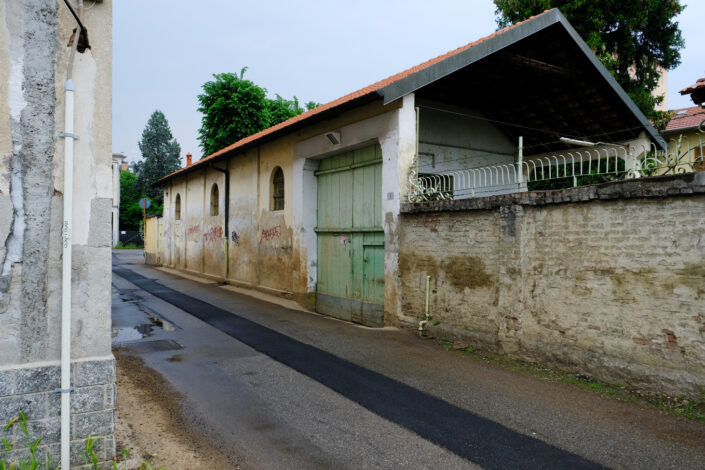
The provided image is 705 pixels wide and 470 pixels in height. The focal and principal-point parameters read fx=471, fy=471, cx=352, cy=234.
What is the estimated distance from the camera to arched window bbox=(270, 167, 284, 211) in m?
13.4

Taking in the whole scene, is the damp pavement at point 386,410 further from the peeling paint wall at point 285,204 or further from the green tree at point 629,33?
the green tree at point 629,33

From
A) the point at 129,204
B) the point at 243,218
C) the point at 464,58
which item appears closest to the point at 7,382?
the point at 464,58

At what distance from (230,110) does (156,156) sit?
31.8 metres

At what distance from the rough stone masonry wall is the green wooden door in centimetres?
187

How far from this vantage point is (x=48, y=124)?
→ 3.42 meters

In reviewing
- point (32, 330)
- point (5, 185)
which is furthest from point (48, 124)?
point (32, 330)

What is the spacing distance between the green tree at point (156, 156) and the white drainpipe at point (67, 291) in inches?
2079

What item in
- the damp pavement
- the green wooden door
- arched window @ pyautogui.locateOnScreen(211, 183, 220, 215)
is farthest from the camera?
arched window @ pyautogui.locateOnScreen(211, 183, 220, 215)

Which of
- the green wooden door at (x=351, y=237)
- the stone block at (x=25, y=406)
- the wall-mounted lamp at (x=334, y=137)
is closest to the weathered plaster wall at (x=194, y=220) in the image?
the green wooden door at (x=351, y=237)

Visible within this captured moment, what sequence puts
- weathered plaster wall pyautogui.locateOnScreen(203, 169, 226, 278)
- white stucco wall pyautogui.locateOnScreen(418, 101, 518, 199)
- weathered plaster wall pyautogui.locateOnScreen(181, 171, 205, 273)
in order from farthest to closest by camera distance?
weathered plaster wall pyautogui.locateOnScreen(181, 171, 205, 273)
weathered plaster wall pyautogui.locateOnScreen(203, 169, 226, 278)
white stucco wall pyautogui.locateOnScreen(418, 101, 518, 199)

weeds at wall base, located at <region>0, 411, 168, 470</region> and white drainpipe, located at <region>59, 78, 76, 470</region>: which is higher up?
white drainpipe, located at <region>59, 78, 76, 470</region>

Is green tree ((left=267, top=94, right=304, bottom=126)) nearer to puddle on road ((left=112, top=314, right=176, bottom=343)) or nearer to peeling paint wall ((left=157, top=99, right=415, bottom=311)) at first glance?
peeling paint wall ((left=157, top=99, right=415, bottom=311))

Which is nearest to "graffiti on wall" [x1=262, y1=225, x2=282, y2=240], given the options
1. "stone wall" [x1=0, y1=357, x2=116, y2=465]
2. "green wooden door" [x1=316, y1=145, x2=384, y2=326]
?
"green wooden door" [x1=316, y1=145, x2=384, y2=326]

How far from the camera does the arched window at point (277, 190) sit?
43.9 feet
